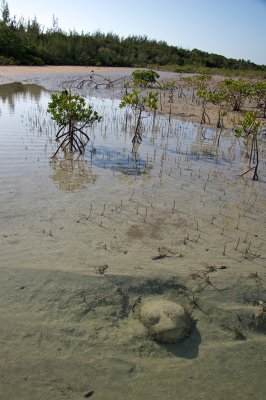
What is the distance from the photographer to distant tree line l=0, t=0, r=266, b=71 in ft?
92.9

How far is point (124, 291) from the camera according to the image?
3.37 meters

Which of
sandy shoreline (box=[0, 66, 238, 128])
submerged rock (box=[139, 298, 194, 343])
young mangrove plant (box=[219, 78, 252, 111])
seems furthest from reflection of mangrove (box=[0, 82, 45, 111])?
submerged rock (box=[139, 298, 194, 343])

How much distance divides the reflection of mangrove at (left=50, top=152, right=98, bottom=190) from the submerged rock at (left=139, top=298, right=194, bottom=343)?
3142 millimetres

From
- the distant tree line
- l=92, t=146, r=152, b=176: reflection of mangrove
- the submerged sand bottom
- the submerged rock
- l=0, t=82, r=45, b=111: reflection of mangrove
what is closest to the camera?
the submerged sand bottom

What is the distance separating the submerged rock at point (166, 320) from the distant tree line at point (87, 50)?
2710cm

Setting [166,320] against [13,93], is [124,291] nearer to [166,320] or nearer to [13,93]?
[166,320]

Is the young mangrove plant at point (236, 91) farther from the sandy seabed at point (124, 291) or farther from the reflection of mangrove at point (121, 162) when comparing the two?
the sandy seabed at point (124, 291)

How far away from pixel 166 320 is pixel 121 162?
495 cm

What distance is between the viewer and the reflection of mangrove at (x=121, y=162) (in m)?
7.04

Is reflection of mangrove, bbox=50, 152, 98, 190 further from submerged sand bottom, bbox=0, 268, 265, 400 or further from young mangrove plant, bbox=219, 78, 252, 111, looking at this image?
young mangrove plant, bbox=219, 78, 252, 111

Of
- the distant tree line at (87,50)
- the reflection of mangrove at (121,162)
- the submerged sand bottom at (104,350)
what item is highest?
the distant tree line at (87,50)

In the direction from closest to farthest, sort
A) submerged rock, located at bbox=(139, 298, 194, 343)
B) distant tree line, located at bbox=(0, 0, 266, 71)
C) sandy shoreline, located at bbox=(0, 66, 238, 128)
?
submerged rock, located at bbox=(139, 298, 194, 343) → sandy shoreline, located at bbox=(0, 66, 238, 128) → distant tree line, located at bbox=(0, 0, 266, 71)

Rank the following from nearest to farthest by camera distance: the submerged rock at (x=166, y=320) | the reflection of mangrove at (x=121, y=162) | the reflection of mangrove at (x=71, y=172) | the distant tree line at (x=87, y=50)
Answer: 1. the submerged rock at (x=166, y=320)
2. the reflection of mangrove at (x=71, y=172)
3. the reflection of mangrove at (x=121, y=162)
4. the distant tree line at (x=87, y=50)

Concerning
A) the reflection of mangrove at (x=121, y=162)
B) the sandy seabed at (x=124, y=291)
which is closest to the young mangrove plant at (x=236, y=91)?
the reflection of mangrove at (x=121, y=162)
